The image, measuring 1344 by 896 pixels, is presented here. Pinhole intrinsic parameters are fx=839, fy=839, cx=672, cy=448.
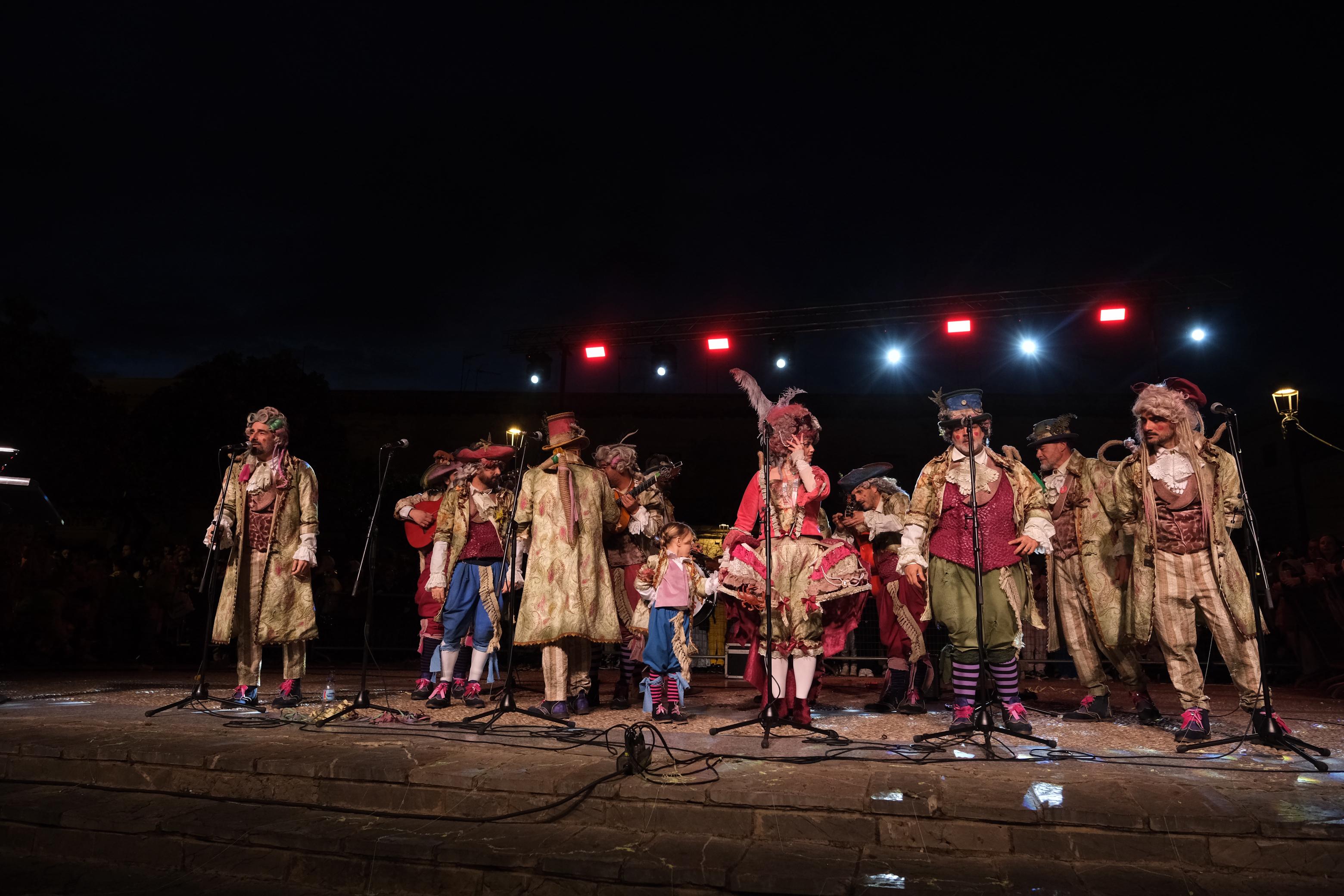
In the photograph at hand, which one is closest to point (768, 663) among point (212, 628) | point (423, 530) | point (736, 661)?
point (736, 661)

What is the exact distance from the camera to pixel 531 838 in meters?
3.16

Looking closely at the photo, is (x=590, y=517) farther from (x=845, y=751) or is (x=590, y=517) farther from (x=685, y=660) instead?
(x=845, y=751)

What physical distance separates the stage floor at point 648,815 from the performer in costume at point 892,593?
5.64 ft

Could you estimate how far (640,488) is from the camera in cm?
677

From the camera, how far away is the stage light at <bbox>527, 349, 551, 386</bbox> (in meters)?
17.0

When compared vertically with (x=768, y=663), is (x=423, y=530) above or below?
above

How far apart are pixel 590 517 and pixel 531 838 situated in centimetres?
275

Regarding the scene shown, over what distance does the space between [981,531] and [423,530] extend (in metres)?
4.75

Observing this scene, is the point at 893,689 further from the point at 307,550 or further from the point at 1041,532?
the point at 307,550

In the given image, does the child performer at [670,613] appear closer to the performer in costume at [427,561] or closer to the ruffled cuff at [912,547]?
the ruffled cuff at [912,547]

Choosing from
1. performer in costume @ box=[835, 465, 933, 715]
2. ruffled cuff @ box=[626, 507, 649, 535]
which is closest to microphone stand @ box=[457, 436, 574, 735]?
ruffled cuff @ box=[626, 507, 649, 535]

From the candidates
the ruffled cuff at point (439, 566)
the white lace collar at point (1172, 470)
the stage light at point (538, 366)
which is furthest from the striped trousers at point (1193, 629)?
the stage light at point (538, 366)

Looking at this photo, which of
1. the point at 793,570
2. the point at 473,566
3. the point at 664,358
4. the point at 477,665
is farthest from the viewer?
the point at 664,358

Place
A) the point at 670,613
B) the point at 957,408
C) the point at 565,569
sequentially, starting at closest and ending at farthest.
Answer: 1. the point at 957,408
2. the point at 565,569
3. the point at 670,613
